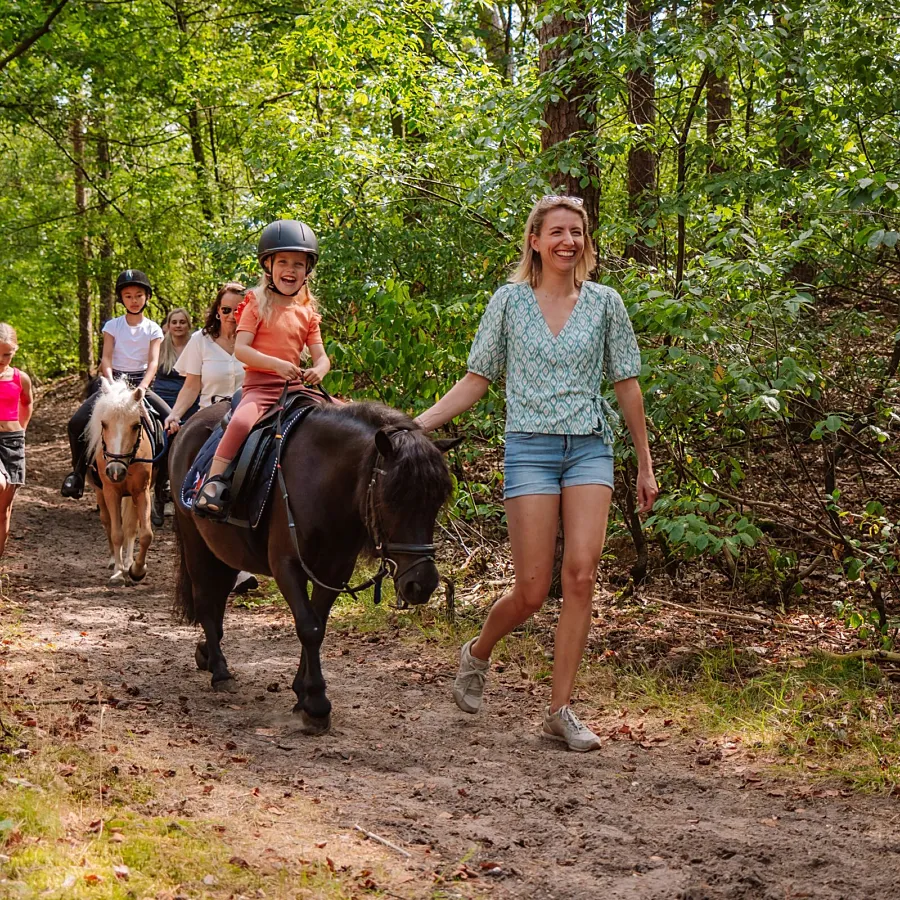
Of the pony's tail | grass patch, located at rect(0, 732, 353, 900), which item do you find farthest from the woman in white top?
grass patch, located at rect(0, 732, 353, 900)

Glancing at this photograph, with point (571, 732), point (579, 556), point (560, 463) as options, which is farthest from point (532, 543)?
point (571, 732)

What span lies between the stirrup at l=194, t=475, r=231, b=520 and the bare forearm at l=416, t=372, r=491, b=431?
3.94 ft

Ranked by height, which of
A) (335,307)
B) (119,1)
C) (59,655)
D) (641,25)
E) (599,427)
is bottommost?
(59,655)

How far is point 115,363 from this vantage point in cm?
1080

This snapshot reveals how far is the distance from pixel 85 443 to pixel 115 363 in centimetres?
93

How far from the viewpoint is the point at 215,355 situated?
28.2ft

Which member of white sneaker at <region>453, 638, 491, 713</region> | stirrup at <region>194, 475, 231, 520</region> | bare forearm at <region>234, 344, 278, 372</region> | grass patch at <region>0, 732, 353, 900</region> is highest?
bare forearm at <region>234, 344, 278, 372</region>

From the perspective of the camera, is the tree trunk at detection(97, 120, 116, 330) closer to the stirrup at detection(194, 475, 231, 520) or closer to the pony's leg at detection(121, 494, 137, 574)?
the pony's leg at detection(121, 494, 137, 574)

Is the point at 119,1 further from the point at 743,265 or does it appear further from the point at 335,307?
the point at 743,265

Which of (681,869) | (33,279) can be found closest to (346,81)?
(681,869)

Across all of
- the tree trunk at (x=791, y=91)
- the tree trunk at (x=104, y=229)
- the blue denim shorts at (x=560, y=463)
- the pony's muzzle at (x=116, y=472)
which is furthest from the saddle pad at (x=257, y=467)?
the tree trunk at (x=104, y=229)

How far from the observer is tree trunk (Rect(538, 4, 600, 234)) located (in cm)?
678

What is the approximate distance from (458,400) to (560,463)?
0.61 meters

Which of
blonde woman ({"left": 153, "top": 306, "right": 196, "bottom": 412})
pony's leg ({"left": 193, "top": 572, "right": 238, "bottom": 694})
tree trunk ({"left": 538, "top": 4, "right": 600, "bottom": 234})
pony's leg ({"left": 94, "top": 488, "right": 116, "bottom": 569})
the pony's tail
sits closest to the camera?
pony's leg ({"left": 193, "top": 572, "right": 238, "bottom": 694})
